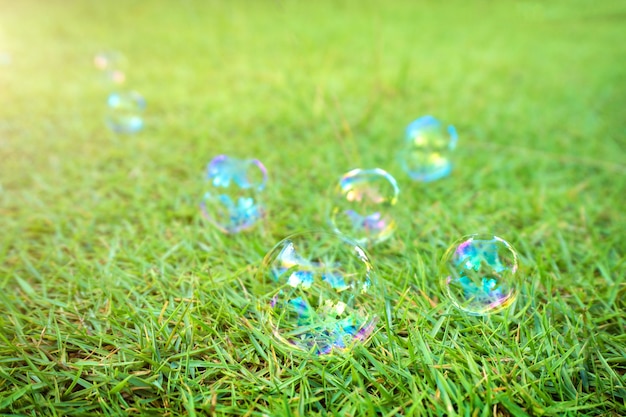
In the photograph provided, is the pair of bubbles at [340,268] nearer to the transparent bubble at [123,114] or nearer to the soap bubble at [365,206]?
the soap bubble at [365,206]

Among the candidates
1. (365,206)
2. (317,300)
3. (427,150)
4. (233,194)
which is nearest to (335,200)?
(365,206)

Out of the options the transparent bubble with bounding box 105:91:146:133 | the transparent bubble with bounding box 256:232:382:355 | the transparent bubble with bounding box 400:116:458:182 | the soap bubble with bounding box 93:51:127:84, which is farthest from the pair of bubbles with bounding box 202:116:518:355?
the soap bubble with bounding box 93:51:127:84

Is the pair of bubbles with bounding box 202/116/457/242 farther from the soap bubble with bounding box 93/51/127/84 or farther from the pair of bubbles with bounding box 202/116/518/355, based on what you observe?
the soap bubble with bounding box 93/51/127/84

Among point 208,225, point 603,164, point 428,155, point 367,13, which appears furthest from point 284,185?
point 367,13

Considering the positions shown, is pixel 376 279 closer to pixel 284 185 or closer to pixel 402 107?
pixel 284 185

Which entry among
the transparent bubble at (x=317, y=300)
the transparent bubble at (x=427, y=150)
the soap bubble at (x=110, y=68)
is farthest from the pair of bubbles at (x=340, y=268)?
the soap bubble at (x=110, y=68)
